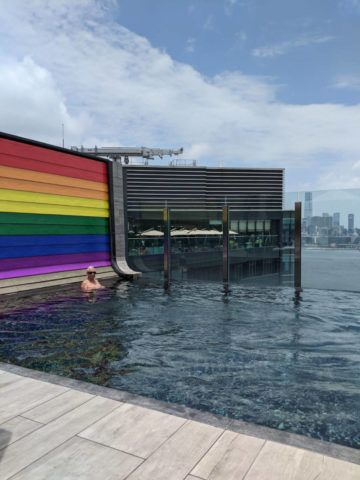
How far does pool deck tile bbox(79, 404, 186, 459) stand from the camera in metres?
2.94

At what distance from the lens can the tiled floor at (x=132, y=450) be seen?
258 cm

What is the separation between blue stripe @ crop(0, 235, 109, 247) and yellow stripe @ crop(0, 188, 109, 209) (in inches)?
58.4

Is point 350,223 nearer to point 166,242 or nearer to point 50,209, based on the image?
point 166,242

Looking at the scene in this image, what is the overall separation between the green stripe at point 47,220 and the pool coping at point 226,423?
9345 millimetres

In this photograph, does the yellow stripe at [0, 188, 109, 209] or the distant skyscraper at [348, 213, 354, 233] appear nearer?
the yellow stripe at [0, 188, 109, 209]

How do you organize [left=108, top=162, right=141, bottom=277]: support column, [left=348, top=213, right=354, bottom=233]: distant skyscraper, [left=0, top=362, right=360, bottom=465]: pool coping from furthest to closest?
[left=108, top=162, right=141, bottom=277]: support column < [left=348, top=213, right=354, bottom=233]: distant skyscraper < [left=0, top=362, right=360, bottom=465]: pool coping

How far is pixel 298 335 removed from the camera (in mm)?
7445

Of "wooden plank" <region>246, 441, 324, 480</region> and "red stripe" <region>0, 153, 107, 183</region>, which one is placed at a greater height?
"red stripe" <region>0, 153, 107, 183</region>

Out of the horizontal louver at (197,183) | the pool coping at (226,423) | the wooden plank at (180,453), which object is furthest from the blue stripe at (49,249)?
the horizontal louver at (197,183)

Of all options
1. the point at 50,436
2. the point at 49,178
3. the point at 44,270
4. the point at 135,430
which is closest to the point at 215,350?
the point at 135,430

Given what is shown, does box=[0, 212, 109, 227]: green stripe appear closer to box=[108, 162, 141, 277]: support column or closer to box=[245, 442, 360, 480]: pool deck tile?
box=[108, 162, 141, 277]: support column

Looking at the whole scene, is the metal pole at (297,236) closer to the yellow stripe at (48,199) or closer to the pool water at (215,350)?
the pool water at (215,350)

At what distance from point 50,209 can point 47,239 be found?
1335mm

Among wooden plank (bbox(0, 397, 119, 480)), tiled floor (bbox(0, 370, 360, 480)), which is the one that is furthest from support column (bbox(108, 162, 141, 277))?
tiled floor (bbox(0, 370, 360, 480))
